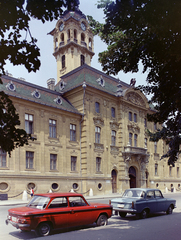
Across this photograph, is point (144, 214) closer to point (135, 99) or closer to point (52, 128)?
point (52, 128)

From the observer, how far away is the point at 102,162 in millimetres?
36094

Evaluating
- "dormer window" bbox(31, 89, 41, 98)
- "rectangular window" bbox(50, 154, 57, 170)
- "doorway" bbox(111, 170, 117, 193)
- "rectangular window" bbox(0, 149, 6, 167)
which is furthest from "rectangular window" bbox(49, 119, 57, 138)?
"doorway" bbox(111, 170, 117, 193)

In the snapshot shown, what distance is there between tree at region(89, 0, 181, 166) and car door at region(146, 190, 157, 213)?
159 inches

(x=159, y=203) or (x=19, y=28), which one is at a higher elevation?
(x=19, y=28)

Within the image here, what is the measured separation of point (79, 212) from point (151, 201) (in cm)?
530

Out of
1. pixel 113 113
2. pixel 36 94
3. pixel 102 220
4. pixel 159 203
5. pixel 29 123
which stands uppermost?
pixel 36 94

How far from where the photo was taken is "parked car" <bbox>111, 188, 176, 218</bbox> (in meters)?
13.8

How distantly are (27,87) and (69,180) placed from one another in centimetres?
1221

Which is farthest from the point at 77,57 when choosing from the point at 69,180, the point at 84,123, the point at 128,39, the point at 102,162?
the point at 128,39

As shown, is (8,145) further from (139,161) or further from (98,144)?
(139,161)

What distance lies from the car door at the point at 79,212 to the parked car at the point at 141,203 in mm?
3009

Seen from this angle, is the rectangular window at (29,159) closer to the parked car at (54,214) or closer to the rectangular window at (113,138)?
the rectangular window at (113,138)

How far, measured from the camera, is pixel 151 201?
14.6 m

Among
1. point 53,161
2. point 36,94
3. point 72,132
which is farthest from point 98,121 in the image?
point 36,94
